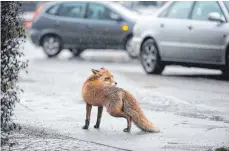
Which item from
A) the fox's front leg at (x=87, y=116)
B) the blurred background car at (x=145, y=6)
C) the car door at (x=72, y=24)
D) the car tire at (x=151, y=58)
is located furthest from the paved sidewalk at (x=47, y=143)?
the blurred background car at (x=145, y=6)

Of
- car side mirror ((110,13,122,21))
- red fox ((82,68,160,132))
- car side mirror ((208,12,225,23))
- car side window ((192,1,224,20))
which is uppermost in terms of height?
car side window ((192,1,224,20))

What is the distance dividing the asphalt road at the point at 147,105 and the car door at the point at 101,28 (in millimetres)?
1895

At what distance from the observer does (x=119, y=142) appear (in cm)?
844

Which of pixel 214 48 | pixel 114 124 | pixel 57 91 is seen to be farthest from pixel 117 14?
pixel 114 124

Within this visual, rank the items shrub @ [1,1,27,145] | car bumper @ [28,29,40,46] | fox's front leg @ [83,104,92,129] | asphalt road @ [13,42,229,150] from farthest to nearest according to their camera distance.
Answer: car bumper @ [28,29,40,46] → fox's front leg @ [83,104,92,129] → asphalt road @ [13,42,229,150] → shrub @ [1,1,27,145]

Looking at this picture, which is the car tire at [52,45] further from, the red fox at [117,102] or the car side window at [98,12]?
the red fox at [117,102]

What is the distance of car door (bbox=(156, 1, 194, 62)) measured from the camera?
16531 millimetres

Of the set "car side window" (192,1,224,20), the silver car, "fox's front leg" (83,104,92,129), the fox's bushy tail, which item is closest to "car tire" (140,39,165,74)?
the silver car

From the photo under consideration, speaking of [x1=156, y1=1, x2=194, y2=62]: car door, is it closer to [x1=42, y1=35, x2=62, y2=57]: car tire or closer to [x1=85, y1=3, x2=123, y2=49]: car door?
[x1=85, y1=3, x2=123, y2=49]: car door

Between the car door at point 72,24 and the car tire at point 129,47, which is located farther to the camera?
the car door at point 72,24

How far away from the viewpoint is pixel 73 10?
77.2 feet

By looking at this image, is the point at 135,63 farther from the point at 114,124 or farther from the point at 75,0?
the point at 114,124

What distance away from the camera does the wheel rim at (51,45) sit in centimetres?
2353

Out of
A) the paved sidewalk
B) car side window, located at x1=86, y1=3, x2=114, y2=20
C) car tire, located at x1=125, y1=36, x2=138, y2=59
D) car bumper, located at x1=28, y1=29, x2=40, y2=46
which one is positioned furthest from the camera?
car bumper, located at x1=28, y1=29, x2=40, y2=46
